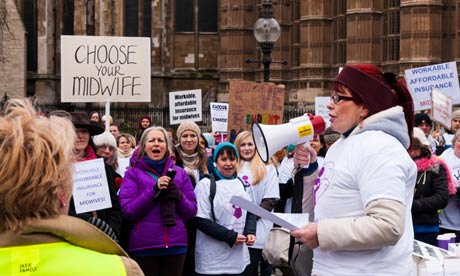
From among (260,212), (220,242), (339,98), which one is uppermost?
(339,98)

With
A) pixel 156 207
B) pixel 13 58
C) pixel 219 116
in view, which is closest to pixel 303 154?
pixel 156 207

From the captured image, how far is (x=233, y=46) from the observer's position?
32.4 m

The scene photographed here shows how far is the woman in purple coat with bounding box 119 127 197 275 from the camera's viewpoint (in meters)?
7.30

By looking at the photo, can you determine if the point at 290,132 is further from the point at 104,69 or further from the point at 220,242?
the point at 104,69

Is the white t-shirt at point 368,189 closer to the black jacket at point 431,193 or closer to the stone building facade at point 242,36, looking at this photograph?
the black jacket at point 431,193

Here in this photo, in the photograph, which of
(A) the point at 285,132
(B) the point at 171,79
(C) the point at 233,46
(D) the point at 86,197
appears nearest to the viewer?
(A) the point at 285,132

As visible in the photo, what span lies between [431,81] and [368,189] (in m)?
10.7

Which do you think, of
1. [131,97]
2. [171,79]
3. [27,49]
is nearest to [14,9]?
[27,49]

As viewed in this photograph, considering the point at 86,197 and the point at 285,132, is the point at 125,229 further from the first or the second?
the point at 285,132

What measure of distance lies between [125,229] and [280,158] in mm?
3841

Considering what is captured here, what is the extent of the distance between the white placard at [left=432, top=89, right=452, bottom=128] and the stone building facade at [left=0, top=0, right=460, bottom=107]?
38.5ft

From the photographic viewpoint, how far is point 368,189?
3.93m

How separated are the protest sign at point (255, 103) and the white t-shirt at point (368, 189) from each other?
833cm

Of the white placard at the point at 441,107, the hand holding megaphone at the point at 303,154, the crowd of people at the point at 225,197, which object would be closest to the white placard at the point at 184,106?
the white placard at the point at 441,107
